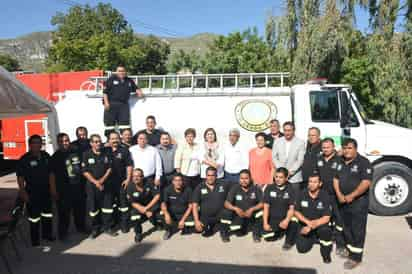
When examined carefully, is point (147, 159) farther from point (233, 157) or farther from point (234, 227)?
point (234, 227)

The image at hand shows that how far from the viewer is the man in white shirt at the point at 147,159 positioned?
5.67m

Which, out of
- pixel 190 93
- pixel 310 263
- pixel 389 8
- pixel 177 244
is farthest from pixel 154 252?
pixel 389 8

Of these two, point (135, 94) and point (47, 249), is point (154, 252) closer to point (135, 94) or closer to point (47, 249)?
point (47, 249)

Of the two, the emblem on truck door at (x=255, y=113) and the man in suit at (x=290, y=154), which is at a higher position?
the emblem on truck door at (x=255, y=113)

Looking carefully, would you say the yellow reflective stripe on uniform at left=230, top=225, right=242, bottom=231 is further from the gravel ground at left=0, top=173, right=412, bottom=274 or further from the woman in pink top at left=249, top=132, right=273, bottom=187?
the woman in pink top at left=249, top=132, right=273, bottom=187

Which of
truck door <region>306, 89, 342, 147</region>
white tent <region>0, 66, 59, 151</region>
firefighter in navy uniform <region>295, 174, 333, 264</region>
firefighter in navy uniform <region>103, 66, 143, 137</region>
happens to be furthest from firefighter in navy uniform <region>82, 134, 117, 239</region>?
truck door <region>306, 89, 342, 147</region>

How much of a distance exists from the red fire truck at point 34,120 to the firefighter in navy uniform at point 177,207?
5.77 m

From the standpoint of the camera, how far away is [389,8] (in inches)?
422

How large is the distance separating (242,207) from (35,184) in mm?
3131

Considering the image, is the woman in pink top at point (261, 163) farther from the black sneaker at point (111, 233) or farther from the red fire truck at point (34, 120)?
the red fire truck at point (34, 120)

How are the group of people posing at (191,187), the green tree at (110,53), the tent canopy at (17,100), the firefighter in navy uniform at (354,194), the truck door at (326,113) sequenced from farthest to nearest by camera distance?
1. the green tree at (110,53)
2. the truck door at (326,113)
3. the group of people posing at (191,187)
4. the tent canopy at (17,100)
5. the firefighter in navy uniform at (354,194)

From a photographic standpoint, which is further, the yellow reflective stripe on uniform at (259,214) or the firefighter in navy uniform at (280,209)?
the yellow reflective stripe on uniform at (259,214)

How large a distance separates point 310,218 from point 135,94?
13.7ft

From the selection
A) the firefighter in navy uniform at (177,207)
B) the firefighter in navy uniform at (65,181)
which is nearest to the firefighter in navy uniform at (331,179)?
the firefighter in navy uniform at (177,207)
